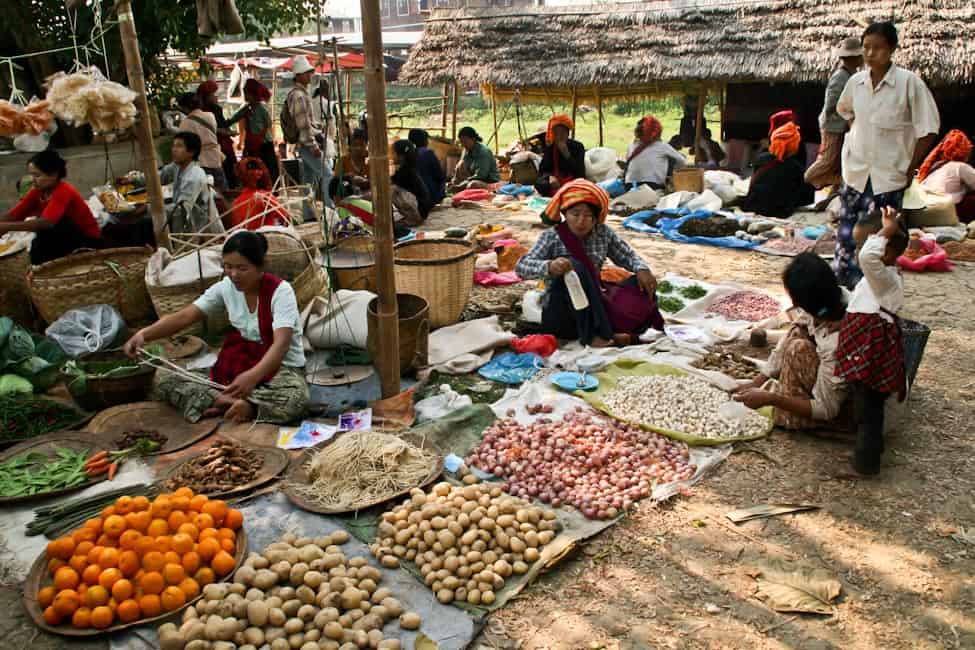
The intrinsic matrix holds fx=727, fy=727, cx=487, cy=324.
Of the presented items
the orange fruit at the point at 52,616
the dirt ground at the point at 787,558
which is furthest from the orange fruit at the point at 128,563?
the dirt ground at the point at 787,558

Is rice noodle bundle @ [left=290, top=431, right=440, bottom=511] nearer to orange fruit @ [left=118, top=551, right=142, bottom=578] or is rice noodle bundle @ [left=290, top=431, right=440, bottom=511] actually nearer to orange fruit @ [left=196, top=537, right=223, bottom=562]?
orange fruit @ [left=196, top=537, right=223, bottom=562]

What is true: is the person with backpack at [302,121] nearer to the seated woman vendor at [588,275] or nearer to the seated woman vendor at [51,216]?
the seated woman vendor at [51,216]

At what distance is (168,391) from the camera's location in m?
3.58

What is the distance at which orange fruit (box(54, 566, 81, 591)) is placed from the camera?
2.29m

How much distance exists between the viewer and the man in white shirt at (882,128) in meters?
4.04

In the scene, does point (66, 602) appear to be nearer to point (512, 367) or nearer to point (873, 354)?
point (512, 367)

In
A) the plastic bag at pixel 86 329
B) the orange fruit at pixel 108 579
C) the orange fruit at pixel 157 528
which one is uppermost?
the plastic bag at pixel 86 329

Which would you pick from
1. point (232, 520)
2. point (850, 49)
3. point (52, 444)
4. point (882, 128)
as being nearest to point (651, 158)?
point (850, 49)

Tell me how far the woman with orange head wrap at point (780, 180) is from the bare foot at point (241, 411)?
6421 millimetres

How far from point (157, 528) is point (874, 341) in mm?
2781

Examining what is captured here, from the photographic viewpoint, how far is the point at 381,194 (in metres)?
3.20

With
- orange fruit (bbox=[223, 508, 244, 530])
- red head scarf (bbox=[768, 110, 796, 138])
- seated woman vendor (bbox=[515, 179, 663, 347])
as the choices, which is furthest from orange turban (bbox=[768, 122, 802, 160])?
orange fruit (bbox=[223, 508, 244, 530])

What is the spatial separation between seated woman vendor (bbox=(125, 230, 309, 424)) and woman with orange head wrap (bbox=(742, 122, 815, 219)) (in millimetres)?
6095

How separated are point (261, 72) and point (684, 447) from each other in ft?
70.6
